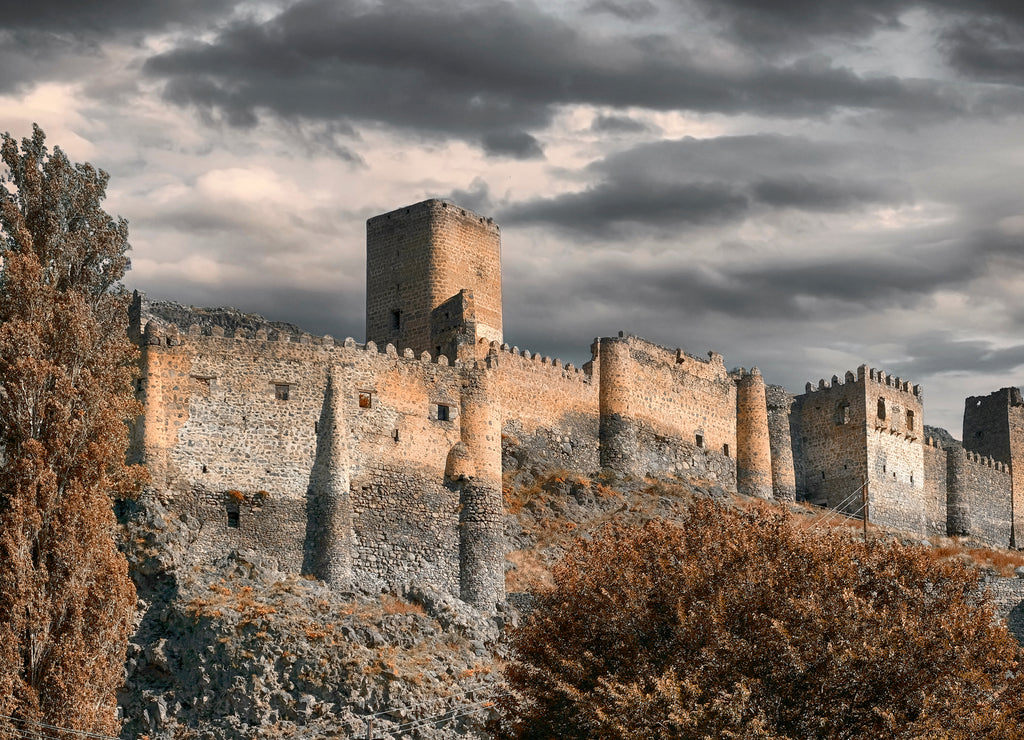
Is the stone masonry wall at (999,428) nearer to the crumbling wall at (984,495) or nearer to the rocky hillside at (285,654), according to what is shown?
the crumbling wall at (984,495)

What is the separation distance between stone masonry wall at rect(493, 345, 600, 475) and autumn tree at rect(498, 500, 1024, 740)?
2080 centimetres

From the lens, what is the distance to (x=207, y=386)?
46.2 meters

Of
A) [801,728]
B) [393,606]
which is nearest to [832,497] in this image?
[393,606]

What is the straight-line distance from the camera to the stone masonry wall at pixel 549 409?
5878cm

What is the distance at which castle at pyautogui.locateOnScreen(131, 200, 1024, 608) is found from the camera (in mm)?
46062

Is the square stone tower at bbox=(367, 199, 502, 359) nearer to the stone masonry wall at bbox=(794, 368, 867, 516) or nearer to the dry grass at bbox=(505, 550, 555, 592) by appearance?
the dry grass at bbox=(505, 550, 555, 592)

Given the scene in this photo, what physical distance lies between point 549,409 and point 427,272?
25.6 feet

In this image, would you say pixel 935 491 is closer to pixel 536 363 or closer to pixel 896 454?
pixel 896 454

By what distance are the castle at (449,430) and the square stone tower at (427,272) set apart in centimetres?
9

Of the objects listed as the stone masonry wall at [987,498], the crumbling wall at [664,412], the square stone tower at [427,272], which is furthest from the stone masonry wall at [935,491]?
the square stone tower at [427,272]

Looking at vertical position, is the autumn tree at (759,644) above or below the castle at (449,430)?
below

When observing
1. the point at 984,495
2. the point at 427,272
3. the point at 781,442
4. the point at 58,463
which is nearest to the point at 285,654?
the point at 58,463

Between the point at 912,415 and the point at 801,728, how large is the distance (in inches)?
1926

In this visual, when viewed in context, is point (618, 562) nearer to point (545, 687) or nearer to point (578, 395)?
point (545, 687)
